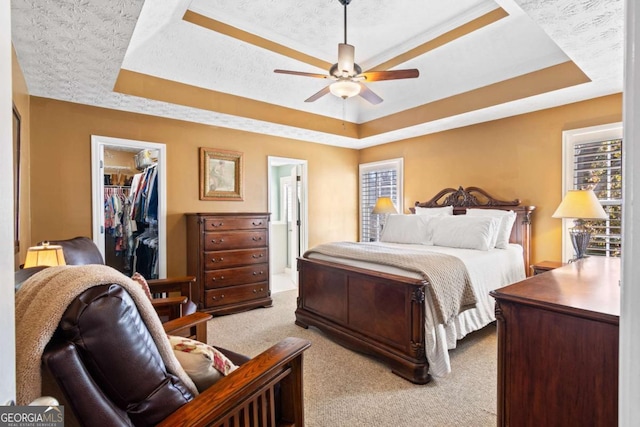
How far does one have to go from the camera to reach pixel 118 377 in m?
0.84

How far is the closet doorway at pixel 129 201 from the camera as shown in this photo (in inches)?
141

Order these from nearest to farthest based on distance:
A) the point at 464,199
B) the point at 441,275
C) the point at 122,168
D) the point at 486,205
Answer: the point at 441,275 < the point at 486,205 < the point at 464,199 < the point at 122,168

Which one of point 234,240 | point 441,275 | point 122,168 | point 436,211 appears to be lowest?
point 441,275

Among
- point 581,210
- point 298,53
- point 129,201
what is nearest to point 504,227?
point 581,210

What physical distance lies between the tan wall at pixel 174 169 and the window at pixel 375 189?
0.55 ft

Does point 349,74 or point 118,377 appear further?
point 349,74

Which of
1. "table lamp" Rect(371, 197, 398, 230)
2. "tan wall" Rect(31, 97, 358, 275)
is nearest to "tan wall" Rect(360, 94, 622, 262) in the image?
"table lamp" Rect(371, 197, 398, 230)

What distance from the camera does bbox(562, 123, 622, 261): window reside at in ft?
10.5

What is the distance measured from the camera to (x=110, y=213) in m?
4.77

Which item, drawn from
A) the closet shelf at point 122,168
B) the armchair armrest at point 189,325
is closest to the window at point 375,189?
the armchair armrest at point 189,325

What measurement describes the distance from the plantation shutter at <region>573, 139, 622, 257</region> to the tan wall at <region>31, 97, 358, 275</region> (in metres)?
3.36

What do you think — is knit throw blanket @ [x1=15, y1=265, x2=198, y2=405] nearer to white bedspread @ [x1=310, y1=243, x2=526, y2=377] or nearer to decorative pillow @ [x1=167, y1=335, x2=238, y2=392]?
decorative pillow @ [x1=167, y1=335, x2=238, y2=392]

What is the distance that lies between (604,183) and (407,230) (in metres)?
2.02

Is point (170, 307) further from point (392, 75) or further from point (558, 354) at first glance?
point (392, 75)
